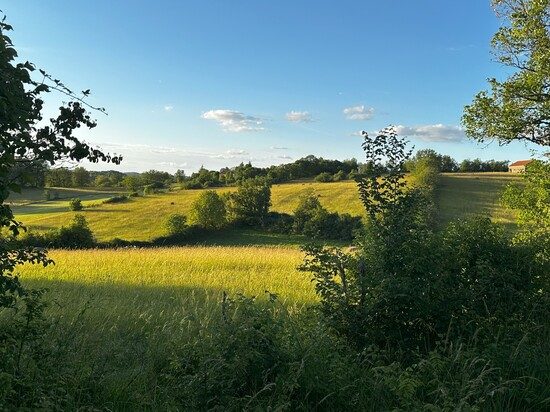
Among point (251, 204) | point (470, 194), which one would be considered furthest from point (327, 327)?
point (470, 194)

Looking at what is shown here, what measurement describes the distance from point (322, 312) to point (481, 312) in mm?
2292

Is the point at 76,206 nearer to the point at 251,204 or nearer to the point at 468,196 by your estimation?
the point at 251,204

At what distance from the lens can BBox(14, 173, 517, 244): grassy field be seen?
58669mm

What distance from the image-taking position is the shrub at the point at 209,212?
64.8m

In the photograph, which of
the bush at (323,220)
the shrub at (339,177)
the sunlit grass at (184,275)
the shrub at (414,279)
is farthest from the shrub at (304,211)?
the shrub at (414,279)

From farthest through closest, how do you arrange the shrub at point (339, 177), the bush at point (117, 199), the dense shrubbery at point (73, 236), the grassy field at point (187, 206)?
the shrub at point (339, 177) < the bush at point (117, 199) < the grassy field at point (187, 206) < the dense shrubbery at point (73, 236)

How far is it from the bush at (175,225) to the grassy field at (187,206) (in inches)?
43.3

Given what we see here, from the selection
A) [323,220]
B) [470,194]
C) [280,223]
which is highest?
[470,194]

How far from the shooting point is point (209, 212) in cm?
6506

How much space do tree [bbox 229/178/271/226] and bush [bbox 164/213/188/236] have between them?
9674 mm

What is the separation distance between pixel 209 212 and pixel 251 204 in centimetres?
727

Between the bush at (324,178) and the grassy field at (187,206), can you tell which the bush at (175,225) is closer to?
the grassy field at (187,206)

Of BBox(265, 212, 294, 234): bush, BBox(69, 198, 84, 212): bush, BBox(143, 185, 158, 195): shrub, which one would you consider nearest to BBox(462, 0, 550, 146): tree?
BBox(265, 212, 294, 234): bush

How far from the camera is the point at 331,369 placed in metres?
5.06
